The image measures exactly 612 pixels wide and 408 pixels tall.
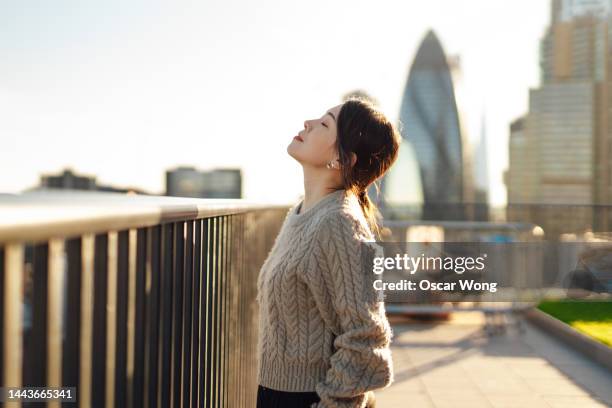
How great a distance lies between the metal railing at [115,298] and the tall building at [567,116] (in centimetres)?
11614

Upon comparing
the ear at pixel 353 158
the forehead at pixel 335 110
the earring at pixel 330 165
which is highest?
the forehead at pixel 335 110

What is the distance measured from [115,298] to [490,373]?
17.2ft

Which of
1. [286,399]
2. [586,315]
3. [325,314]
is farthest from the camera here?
[586,315]

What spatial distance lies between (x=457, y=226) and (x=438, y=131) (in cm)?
9885

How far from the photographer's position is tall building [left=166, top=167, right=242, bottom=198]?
119 meters

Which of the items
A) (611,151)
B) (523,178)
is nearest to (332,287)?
(611,151)

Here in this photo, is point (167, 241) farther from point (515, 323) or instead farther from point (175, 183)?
point (175, 183)

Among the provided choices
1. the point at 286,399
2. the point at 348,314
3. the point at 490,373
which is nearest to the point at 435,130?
the point at 490,373

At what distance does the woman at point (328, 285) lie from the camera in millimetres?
1923

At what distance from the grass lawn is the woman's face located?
4.83 metres

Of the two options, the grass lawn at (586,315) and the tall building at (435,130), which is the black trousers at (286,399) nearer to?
the grass lawn at (586,315)

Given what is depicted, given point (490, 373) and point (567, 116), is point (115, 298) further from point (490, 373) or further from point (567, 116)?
point (567, 116)

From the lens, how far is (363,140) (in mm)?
2199

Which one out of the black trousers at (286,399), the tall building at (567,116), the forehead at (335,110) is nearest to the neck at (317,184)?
the forehead at (335,110)
